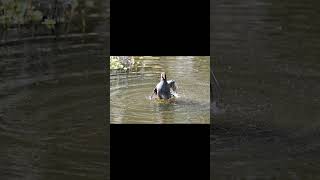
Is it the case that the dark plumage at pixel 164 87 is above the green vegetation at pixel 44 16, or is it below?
below

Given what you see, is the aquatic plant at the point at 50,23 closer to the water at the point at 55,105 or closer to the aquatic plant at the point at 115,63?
the water at the point at 55,105

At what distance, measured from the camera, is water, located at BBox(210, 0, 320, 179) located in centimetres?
117

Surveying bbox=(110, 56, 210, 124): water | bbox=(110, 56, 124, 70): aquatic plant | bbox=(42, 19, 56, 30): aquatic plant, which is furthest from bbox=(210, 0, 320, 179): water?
bbox=(42, 19, 56, 30): aquatic plant

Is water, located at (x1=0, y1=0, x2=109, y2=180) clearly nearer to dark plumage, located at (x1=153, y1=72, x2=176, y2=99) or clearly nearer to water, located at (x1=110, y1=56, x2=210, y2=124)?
water, located at (x1=110, y1=56, x2=210, y2=124)

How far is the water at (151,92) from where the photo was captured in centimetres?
119

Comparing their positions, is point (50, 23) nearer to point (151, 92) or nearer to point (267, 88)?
point (151, 92)

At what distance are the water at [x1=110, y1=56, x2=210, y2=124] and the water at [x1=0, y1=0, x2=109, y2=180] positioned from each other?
1.8 inches

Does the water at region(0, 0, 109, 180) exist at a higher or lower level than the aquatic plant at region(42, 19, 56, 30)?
lower

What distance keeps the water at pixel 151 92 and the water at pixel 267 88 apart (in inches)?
2.2

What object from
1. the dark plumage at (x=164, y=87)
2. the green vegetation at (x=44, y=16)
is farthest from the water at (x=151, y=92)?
Result: the green vegetation at (x=44, y=16)

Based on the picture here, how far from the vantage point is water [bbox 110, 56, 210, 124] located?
119 cm

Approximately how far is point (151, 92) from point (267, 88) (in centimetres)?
30

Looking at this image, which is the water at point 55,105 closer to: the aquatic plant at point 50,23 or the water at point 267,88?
the aquatic plant at point 50,23

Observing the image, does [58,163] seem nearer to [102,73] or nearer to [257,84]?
[102,73]
